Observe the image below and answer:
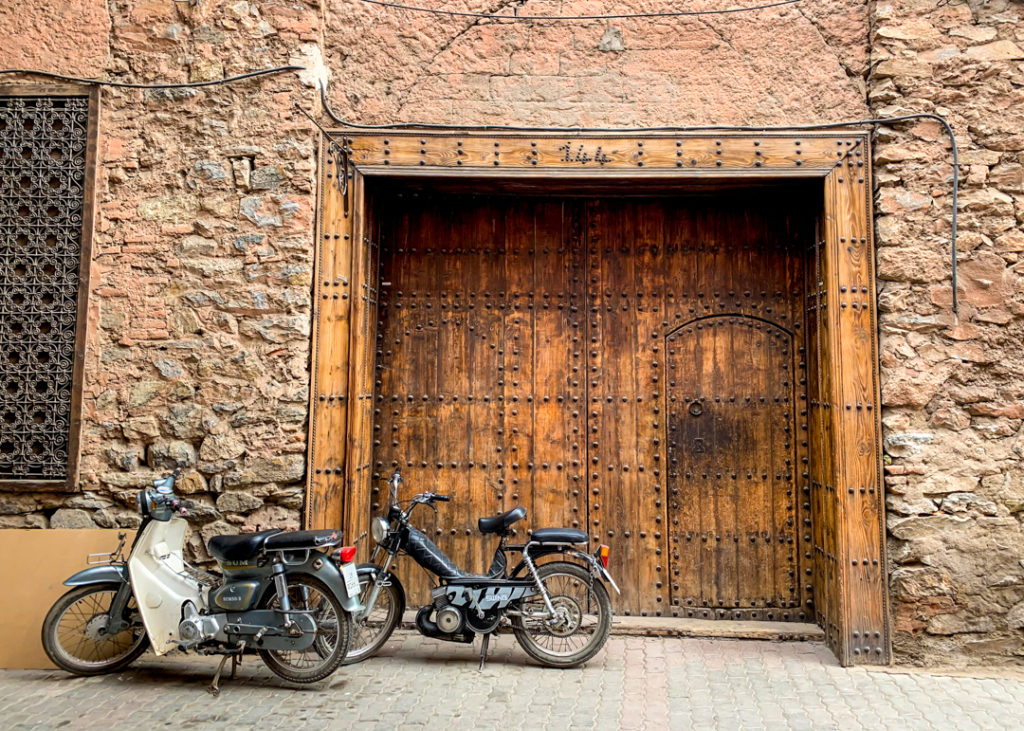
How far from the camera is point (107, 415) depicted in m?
4.33

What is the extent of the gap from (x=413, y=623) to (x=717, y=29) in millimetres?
3982

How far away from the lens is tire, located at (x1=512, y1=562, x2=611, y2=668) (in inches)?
158

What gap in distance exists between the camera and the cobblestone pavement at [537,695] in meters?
3.35

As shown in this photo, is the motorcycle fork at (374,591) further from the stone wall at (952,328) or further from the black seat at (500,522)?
the stone wall at (952,328)

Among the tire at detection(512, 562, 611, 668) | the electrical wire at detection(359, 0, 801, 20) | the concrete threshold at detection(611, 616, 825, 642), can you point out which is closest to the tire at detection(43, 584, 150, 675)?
the tire at detection(512, 562, 611, 668)

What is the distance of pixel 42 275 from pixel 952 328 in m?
5.14

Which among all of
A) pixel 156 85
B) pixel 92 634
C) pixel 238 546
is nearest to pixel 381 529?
pixel 238 546

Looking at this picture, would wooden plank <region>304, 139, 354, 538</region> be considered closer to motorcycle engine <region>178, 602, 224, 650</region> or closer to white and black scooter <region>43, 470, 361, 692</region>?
white and black scooter <region>43, 470, 361, 692</region>

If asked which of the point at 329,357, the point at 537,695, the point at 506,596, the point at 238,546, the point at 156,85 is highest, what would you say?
the point at 156,85

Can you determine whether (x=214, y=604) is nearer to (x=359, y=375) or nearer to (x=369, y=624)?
(x=369, y=624)

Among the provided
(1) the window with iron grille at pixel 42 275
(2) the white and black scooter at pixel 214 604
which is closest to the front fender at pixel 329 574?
(2) the white and black scooter at pixel 214 604

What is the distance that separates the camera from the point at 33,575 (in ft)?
13.7

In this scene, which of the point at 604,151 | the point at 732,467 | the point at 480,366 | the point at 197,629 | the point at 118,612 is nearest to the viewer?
the point at 197,629

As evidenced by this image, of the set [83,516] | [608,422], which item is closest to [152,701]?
[83,516]
